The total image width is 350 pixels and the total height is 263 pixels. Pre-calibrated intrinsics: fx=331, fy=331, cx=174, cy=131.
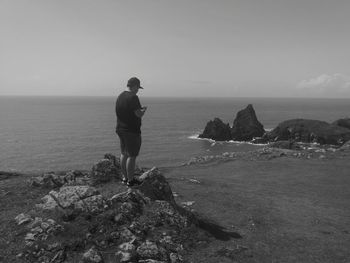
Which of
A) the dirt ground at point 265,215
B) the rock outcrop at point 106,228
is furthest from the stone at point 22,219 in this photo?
the dirt ground at point 265,215

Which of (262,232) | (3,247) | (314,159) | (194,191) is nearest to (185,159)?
(314,159)

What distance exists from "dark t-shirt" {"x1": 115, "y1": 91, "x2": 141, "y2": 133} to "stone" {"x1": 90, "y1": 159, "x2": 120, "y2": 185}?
328cm

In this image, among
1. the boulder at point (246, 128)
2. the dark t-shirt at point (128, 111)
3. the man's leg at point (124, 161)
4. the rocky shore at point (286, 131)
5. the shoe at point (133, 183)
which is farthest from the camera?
the boulder at point (246, 128)

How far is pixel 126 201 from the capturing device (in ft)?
34.7

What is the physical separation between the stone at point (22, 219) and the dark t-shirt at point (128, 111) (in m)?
4.12

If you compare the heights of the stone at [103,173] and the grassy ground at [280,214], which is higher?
the stone at [103,173]

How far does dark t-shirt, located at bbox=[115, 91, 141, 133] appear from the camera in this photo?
37.6 ft

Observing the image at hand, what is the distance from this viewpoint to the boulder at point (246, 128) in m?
93.4

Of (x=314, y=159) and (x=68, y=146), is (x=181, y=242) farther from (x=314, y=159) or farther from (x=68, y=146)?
(x=68, y=146)

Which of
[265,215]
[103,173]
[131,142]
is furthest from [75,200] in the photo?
[265,215]

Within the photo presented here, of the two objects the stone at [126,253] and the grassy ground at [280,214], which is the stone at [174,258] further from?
the stone at [126,253]

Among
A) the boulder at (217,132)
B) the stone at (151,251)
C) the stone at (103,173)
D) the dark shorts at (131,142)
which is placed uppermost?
the dark shorts at (131,142)

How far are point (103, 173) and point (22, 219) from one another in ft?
16.6

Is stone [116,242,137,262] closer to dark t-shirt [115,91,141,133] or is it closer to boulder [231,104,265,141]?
dark t-shirt [115,91,141,133]
